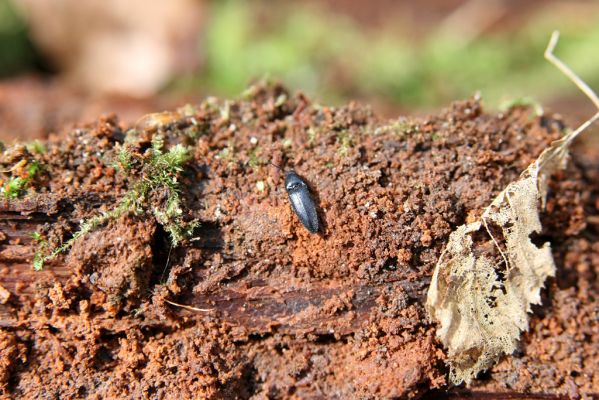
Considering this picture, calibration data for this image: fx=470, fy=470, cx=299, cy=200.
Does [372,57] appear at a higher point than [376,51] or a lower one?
lower

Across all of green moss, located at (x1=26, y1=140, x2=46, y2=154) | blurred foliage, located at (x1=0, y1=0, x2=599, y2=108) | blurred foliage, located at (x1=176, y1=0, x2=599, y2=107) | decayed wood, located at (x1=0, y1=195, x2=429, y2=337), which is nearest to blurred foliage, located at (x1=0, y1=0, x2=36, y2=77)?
blurred foliage, located at (x1=0, y1=0, x2=599, y2=108)

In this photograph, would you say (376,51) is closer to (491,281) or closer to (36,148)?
(491,281)

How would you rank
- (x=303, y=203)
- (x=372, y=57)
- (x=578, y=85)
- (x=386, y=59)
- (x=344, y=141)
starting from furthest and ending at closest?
(x=372, y=57)
(x=386, y=59)
(x=578, y=85)
(x=344, y=141)
(x=303, y=203)

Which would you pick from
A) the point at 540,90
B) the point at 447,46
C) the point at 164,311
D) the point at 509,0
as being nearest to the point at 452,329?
the point at 164,311

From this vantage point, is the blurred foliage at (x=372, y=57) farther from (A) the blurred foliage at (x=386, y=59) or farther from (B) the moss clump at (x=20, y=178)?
(B) the moss clump at (x=20, y=178)

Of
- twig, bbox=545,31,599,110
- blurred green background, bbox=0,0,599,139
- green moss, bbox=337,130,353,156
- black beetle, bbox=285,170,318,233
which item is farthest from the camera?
blurred green background, bbox=0,0,599,139

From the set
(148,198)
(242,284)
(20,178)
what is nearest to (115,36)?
(20,178)

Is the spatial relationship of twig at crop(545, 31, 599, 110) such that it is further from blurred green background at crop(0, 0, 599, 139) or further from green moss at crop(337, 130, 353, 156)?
blurred green background at crop(0, 0, 599, 139)
